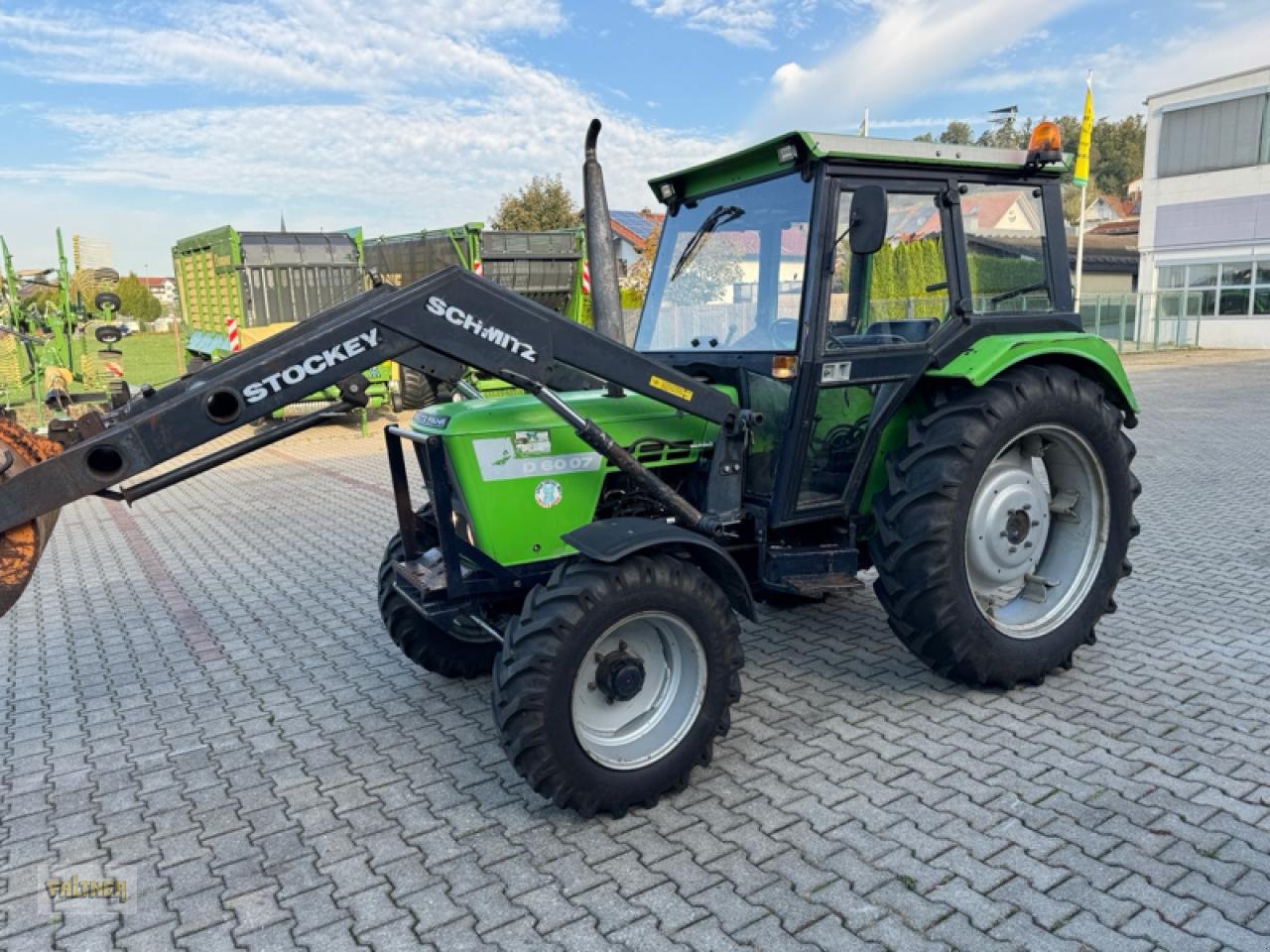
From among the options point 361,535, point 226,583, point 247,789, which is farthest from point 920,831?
point 361,535

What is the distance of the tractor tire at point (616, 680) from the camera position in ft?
9.67

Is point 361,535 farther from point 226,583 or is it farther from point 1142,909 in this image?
point 1142,909

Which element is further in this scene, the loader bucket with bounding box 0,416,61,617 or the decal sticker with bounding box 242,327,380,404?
the decal sticker with bounding box 242,327,380,404

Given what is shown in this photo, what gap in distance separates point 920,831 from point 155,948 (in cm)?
234

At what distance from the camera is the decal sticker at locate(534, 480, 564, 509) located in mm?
3457

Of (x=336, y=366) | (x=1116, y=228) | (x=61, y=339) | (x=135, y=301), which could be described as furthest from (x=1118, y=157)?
(x=336, y=366)

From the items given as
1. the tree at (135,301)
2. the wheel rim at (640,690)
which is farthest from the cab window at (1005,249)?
the tree at (135,301)

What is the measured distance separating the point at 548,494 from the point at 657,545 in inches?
20.8

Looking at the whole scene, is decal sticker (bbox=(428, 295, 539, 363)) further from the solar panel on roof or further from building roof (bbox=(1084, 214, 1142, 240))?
building roof (bbox=(1084, 214, 1142, 240))

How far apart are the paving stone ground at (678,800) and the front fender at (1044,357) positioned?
132cm

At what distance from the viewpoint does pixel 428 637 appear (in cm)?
416

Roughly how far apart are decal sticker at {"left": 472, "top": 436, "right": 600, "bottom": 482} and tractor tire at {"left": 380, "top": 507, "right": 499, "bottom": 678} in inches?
32.8

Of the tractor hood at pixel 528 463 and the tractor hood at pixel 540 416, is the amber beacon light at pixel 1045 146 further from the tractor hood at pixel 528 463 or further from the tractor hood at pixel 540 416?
the tractor hood at pixel 528 463

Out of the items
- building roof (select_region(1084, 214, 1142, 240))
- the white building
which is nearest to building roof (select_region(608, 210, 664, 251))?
the white building
